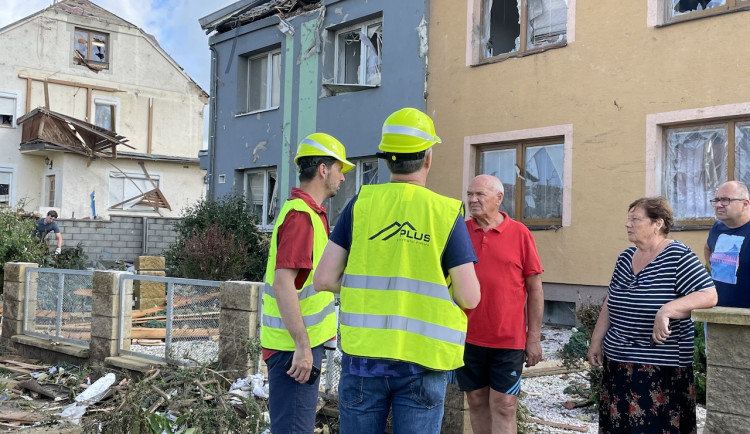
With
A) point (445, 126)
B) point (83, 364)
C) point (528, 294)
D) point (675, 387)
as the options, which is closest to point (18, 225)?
point (83, 364)

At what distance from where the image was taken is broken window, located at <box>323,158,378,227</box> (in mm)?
14398

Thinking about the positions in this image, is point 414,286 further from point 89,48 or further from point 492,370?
point 89,48

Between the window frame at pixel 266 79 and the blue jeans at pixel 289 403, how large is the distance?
43.8ft

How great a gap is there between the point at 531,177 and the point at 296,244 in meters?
8.70

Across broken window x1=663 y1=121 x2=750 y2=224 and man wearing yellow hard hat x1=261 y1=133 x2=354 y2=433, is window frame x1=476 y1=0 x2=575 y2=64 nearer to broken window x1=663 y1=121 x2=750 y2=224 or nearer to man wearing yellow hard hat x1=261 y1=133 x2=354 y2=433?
broken window x1=663 y1=121 x2=750 y2=224

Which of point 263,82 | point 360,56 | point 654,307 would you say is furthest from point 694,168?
point 263,82

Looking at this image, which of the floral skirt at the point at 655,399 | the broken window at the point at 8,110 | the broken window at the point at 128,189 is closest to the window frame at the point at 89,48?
the broken window at the point at 8,110

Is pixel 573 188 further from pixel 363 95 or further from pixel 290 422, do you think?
pixel 290 422

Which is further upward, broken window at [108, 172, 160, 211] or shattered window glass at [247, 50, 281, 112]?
shattered window glass at [247, 50, 281, 112]

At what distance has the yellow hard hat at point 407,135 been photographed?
9.61 ft

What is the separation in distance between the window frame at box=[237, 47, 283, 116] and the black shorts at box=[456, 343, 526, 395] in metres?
12.6

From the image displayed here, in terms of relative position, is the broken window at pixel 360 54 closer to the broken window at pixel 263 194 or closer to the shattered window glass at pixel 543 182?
the broken window at pixel 263 194

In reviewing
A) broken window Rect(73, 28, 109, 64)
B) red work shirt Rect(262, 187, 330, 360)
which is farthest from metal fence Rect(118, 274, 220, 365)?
broken window Rect(73, 28, 109, 64)

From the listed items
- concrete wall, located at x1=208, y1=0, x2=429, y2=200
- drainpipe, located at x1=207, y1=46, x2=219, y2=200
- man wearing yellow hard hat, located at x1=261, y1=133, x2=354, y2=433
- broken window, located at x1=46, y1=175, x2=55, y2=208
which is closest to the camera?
man wearing yellow hard hat, located at x1=261, y1=133, x2=354, y2=433
